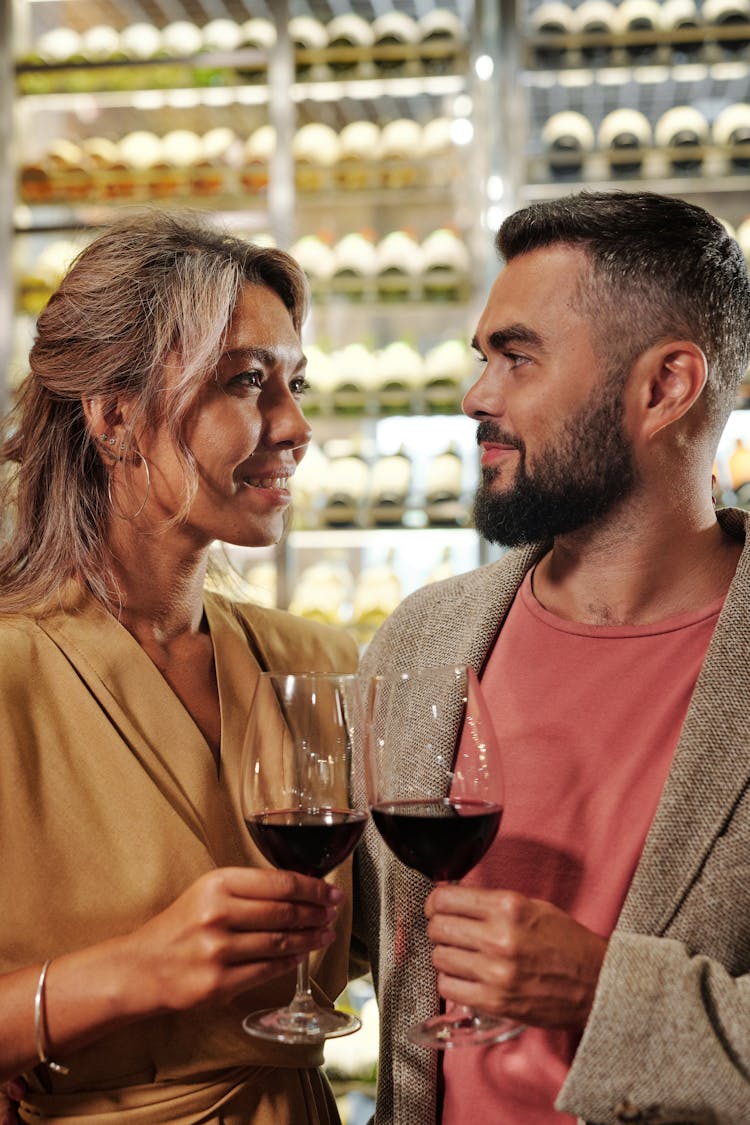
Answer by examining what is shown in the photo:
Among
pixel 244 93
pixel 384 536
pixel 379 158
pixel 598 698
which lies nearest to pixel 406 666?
pixel 598 698

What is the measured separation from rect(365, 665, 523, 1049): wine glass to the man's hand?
3cm

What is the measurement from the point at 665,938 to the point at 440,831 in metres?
0.29

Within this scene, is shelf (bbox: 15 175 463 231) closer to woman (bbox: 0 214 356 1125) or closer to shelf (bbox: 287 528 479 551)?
shelf (bbox: 287 528 479 551)

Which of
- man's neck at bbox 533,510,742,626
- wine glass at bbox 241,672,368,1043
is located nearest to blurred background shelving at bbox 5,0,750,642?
man's neck at bbox 533,510,742,626

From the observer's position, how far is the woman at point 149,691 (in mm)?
1255

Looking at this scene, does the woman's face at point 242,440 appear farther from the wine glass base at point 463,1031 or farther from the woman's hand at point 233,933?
the wine glass base at point 463,1031

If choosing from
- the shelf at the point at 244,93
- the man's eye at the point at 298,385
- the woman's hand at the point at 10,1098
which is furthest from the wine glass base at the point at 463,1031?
the shelf at the point at 244,93

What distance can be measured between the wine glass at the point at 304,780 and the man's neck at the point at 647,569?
49cm

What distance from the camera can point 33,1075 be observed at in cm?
136

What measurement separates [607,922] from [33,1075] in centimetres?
67

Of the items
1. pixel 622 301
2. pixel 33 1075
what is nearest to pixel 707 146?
pixel 622 301

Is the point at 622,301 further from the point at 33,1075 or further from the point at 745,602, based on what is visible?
the point at 33,1075

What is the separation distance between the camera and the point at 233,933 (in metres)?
1.17

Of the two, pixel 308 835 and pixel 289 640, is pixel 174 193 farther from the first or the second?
pixel 308 835
